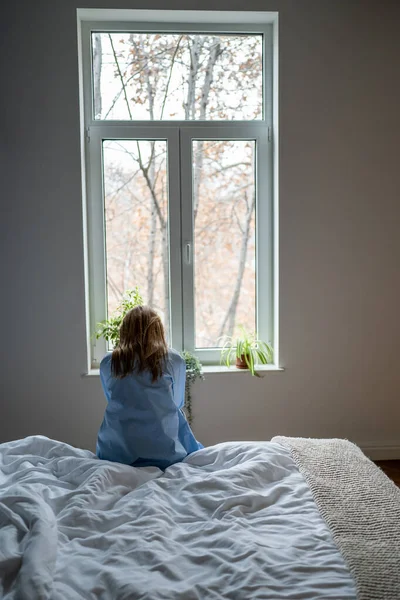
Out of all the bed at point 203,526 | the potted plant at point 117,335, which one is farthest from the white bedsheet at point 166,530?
the potted plant at point 117,335

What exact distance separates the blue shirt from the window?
1.44 meters

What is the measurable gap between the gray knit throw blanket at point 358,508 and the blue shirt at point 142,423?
1.44 ft

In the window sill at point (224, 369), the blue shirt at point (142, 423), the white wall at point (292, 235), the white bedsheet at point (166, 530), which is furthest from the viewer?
the window sill at point (224, 369)

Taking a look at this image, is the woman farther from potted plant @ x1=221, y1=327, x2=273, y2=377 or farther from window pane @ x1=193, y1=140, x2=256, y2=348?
window pane @ x1=193, y1=140, x2=256, y2=348

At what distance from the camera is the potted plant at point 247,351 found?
333 cm

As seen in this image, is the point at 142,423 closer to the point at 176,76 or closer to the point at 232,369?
the point at 232,369

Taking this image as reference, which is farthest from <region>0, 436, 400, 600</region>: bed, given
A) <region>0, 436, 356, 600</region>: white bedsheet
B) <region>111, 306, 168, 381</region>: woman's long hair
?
<region>111, 306, 168, 381</region>: woman's long hair

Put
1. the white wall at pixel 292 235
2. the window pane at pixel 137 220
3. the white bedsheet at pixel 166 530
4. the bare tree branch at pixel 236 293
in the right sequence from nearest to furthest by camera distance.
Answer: the white bedsheet at pixel 166 530 < the white wall at pixel 292 235 < the window pane at pixel 137 220 < the bare tree branch at pixel 236 293

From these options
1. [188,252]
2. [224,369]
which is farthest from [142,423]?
[188,252]

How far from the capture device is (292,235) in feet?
10.8

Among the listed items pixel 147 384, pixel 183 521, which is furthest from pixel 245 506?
pixel 147 384

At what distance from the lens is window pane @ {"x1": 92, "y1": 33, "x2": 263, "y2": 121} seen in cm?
333

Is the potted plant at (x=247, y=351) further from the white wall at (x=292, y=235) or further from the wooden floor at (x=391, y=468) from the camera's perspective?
the wooden floor at (x=391, y=468)

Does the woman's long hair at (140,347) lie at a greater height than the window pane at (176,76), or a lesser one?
lesser
